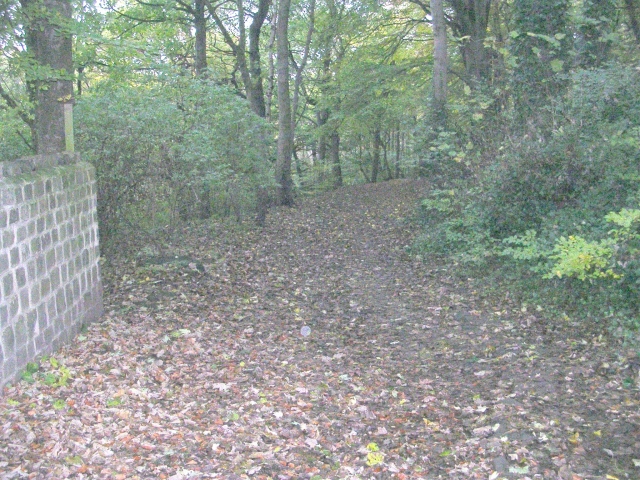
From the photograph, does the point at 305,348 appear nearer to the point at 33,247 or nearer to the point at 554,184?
the point at 33,247

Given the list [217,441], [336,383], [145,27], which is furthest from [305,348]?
[145,27]

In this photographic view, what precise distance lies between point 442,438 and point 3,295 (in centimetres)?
381

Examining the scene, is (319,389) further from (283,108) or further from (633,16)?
(283,108)

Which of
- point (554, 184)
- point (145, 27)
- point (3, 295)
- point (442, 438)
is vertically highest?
point (145, 27)

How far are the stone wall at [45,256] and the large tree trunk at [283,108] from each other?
390 inches

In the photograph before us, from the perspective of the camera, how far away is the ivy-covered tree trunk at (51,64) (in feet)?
29.2

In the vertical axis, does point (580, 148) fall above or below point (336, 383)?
above

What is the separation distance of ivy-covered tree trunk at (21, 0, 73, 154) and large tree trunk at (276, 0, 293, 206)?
8388 millimetres

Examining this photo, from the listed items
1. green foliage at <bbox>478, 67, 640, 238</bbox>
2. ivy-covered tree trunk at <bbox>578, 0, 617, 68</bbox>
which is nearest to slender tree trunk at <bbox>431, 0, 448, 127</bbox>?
ivy-covered tree trunk at <bbox>578, 0, 617, 68</bbox>

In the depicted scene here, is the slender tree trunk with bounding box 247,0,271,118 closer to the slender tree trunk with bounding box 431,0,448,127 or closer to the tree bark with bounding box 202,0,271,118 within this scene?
the tree bark with bounding box 202,0,271,118

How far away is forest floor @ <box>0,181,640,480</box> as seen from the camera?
4641mm

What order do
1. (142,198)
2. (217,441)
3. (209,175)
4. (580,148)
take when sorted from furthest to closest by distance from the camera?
(209,175)
(142,198)
(580,148)
(217,441)

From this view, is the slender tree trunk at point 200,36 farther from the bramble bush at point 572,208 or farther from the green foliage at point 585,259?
the green foliage at point 585,259

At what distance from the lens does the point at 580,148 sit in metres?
8.66
